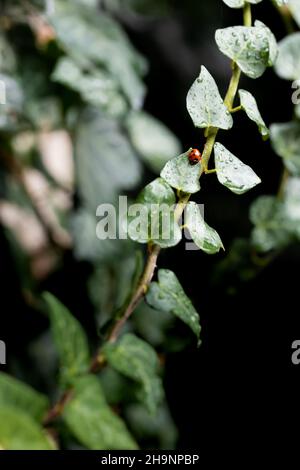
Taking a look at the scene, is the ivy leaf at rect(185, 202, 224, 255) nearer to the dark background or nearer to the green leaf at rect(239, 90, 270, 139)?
the green leaf at rect(239, 90, 270, 139)

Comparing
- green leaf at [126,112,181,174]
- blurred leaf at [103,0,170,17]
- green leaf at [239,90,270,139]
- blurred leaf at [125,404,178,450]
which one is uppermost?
blurred leaf at [103,0,170,17]

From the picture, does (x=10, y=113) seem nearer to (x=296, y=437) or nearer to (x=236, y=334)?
(x=236, y=334)

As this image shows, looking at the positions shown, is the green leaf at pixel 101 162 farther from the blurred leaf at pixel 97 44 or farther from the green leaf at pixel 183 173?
the green leaf at pixel 183 173

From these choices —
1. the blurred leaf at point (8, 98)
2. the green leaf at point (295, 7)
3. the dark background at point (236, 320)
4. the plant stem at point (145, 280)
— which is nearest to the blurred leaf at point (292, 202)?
the dark background at point (236, 320)

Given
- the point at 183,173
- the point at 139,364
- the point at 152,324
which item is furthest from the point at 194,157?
the point at 152,324

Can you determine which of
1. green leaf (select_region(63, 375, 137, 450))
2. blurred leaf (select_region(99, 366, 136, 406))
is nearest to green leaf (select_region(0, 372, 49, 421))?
green leaf (select_region(63, 375, 137, 450))

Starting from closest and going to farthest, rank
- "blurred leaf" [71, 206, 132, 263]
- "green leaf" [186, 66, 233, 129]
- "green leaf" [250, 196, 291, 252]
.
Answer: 1. "green leaf" [186, 66, 233, 129]
2. "green leaf" [250, 196, 291, 252]
3. "blurred leaf" [71, 206, 132, 263]
